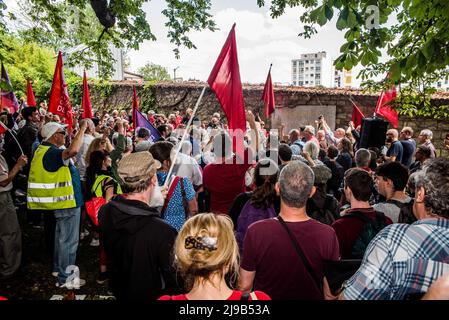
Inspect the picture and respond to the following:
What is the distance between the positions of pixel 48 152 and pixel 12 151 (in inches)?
167

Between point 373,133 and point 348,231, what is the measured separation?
4.12 m

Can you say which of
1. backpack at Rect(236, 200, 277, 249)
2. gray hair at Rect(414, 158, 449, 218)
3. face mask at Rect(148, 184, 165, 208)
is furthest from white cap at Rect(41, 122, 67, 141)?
gray hair at Rect(414, 158, 449, 218)

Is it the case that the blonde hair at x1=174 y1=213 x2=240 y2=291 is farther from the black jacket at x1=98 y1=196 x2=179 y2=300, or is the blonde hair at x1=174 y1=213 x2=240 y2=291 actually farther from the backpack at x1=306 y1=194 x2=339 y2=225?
the backpack at x1=306 y1=194 x2=339 y2=225

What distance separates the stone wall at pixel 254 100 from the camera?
12.9 m

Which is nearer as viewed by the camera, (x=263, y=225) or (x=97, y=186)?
(x=263, y=225)

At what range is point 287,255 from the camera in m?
2.10

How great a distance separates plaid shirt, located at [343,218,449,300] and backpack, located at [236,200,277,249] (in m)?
1.52

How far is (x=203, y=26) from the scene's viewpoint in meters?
8.39

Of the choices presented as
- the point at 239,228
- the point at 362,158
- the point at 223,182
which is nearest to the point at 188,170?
the point at 223,182

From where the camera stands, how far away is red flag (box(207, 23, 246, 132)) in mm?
3793

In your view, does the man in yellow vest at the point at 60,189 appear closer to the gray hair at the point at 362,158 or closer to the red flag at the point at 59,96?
the red flag at the point at 59,96

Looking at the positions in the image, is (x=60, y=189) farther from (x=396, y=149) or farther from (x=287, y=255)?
(x=396, y=149)

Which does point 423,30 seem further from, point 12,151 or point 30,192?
point 12,151

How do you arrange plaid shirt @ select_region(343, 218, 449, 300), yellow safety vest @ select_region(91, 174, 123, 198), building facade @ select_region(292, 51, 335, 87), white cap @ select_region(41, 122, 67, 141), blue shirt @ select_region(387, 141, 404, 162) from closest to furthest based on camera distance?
plaid shirt @ select_region(343, 218, 449, 300) → white cap @ select_region(41, 122, 67, 141) → yellow safety vest @ select_region(91, 174, 123, 198) → blue shirt @ select_region(387, 141, 404, 162) → building facade @ select_region(292, 51, 335, 87)
